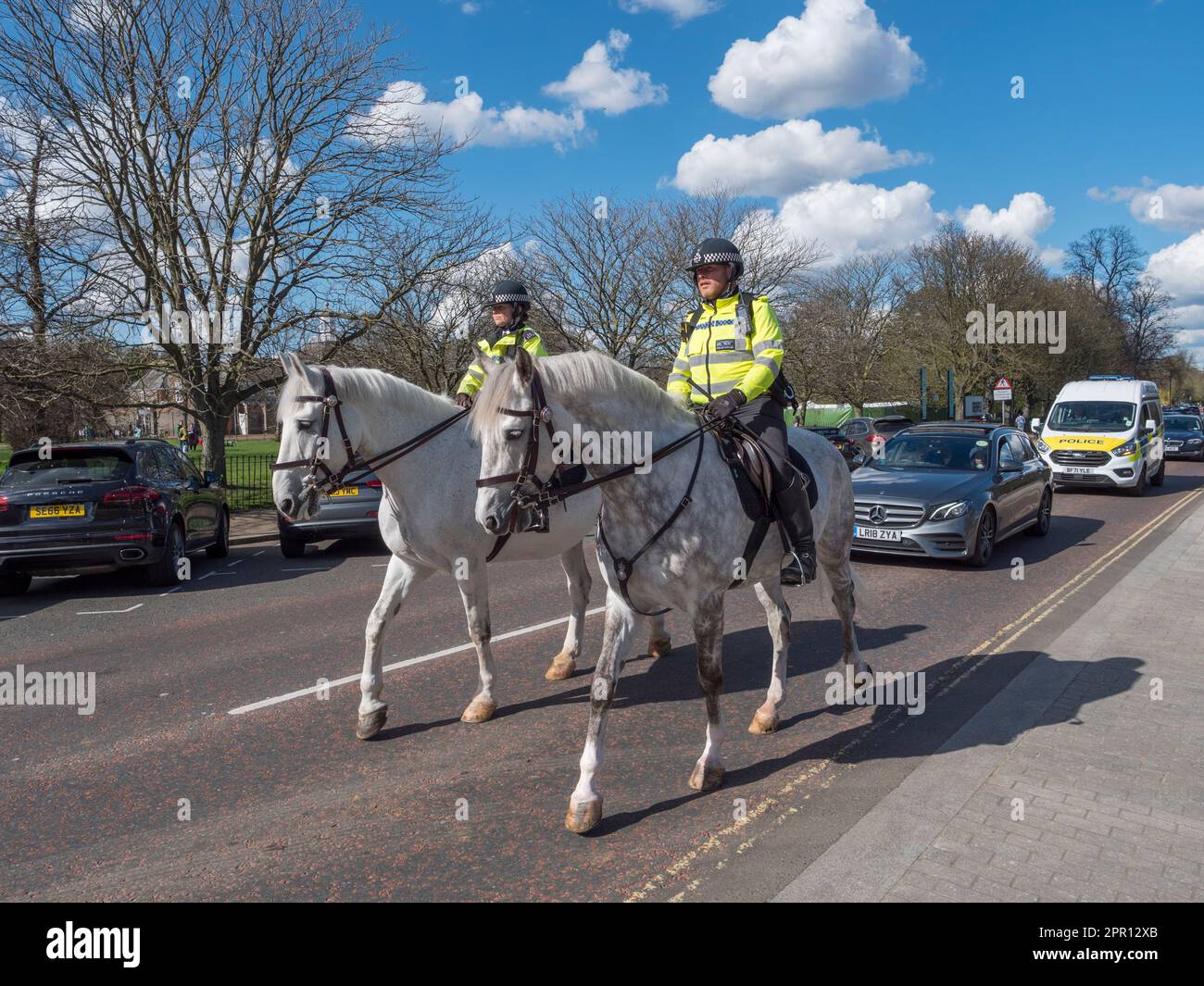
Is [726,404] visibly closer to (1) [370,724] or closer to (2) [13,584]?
(1) [370,724]

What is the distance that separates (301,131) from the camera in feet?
59.2

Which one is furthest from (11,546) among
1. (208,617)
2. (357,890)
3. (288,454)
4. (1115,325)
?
(1115,325)

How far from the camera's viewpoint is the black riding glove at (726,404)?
14.6 feet

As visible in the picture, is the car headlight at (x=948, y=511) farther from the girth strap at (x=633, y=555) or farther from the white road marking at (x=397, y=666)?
the girth strap at (x=633, y=555)

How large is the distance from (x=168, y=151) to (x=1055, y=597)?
58.4 ft

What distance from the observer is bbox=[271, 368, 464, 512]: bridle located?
16.8 ft

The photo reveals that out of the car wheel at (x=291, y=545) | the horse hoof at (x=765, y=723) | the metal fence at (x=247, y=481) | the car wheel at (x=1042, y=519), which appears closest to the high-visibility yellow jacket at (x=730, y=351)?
the horse hoof at (x=765, y=723)

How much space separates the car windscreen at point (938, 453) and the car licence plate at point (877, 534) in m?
1.97

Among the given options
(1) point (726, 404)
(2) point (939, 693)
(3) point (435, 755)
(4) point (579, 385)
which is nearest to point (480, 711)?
(3) point (435, 755)

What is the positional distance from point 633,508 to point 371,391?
2120 mm

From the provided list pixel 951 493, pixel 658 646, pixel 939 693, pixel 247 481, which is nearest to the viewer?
pixel 939 693

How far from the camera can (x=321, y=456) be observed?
5125 millimetres

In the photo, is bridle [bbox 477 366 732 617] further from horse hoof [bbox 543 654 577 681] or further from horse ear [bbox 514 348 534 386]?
horse hoof [bbox 543 654 577 681]
